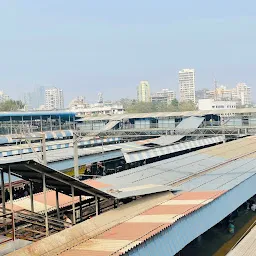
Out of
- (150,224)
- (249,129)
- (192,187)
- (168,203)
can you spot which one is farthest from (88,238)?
(249,129)

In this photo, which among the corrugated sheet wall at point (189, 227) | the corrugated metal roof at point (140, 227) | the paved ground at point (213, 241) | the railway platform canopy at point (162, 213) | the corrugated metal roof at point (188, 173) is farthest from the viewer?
the paved ground at point (213, 241)

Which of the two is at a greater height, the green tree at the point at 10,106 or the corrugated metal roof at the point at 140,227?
the green tree at the point at 10,106

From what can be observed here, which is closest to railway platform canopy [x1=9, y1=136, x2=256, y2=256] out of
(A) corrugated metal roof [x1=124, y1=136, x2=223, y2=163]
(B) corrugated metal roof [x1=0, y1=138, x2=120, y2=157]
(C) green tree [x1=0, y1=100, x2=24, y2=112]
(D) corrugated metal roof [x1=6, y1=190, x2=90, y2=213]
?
(D) corrugated metal roof [x1=6, y1=190, x2=90, y2=213]

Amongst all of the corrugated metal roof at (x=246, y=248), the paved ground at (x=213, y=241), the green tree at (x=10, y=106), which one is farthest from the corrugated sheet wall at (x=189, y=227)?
the green tree at (x=10, y=106)

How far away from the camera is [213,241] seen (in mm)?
14688

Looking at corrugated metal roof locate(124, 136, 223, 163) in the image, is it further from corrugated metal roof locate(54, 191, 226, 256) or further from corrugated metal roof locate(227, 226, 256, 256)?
corrugated metal roof locate(227, 226, 256, 256)

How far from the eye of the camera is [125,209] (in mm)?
10492

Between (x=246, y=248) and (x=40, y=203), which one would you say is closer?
(x=246, y=248)

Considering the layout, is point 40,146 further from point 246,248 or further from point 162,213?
point 246,248

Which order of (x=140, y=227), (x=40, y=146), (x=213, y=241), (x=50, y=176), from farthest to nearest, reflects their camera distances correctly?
1. (x=40, y=146)
2. (x=213, y=241)
3. (x=50, y=176)
4. (x=140, y=227)

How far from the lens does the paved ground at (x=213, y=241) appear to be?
13.6 metres

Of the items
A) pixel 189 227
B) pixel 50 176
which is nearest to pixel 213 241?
pixel 189 227

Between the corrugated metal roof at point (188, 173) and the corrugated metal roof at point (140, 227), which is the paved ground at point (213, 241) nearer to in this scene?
the corrugated metal roof at point (188, 173)

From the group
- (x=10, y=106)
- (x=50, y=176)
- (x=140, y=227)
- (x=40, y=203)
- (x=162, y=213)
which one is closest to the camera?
(x=140, y=227)
